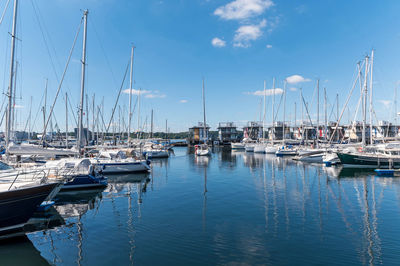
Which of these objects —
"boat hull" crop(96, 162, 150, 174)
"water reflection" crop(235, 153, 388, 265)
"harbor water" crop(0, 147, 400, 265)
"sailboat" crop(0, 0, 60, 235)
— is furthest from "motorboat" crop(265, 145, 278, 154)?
"sailboat" crop(0, 0, 60, 235)

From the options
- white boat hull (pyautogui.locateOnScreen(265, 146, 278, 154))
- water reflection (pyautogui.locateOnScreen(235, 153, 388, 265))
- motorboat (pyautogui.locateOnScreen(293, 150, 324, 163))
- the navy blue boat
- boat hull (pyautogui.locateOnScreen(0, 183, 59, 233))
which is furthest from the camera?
white boat hull (pyautogui.locateOnScreen(265, 146, 278, 154))

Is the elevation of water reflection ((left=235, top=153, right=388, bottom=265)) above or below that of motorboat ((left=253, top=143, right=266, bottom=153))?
below

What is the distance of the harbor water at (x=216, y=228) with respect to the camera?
941 centimetres

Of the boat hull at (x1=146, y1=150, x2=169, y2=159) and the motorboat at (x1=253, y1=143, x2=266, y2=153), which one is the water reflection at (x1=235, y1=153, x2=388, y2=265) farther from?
the motorboat at (x1=253, y1=143, x2=266, y2=153)

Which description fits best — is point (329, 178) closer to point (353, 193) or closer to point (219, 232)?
point (353, 193)

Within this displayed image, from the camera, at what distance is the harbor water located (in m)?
9.41

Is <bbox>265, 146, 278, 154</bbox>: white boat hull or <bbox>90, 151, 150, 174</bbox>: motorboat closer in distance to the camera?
<bbox>90, 151, 150, 174</bbox>: motorboat

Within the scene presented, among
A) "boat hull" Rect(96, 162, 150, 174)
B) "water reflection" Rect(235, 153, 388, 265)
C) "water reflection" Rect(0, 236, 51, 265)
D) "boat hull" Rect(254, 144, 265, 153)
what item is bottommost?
"water reflection" Rect(0, 236, 51, 265)

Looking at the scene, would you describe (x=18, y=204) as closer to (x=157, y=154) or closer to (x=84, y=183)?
(x=84, y=183)

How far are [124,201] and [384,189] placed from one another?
22.7m

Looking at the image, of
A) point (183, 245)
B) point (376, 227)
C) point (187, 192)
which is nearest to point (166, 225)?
point (183, 245)

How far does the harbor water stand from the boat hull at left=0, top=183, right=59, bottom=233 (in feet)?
2.86

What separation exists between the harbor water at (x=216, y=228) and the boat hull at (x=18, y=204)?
87 centimetres

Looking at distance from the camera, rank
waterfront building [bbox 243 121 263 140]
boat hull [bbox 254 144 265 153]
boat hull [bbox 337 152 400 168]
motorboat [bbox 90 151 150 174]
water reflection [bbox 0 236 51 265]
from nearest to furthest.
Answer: water reflection [bbox 0 236 51 265], motorboat [bbox 90 151 150 174], boat hull [bbox 337 152 400 168], boat hull [bbox 254 144 265 153], waterfront building [bbox 243 121 263 140]
